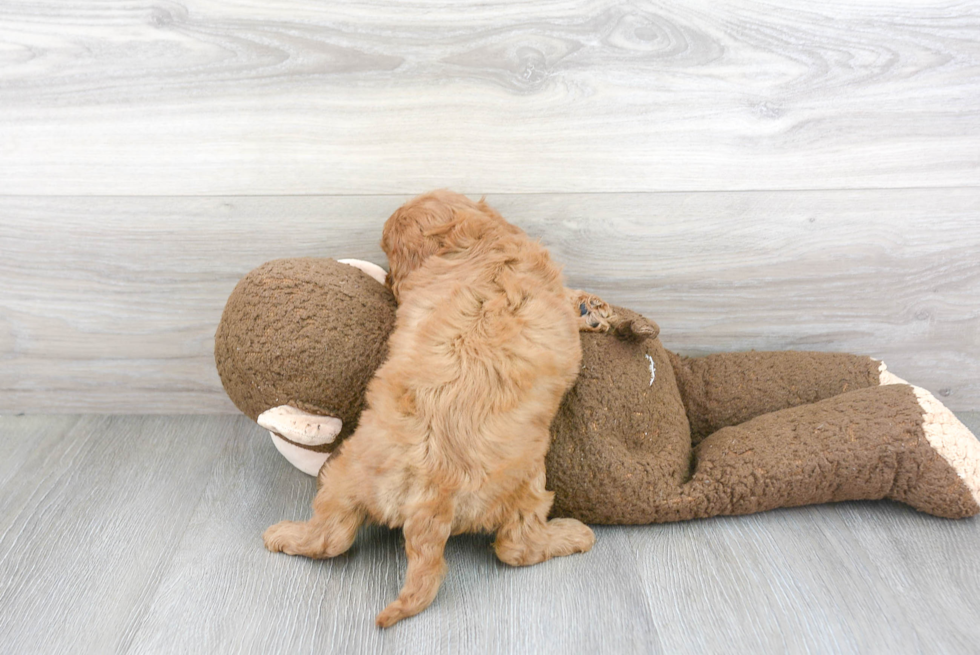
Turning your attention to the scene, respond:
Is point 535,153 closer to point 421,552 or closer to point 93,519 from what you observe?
point 421,552

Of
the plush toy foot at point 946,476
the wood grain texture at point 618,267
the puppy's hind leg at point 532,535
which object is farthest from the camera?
the wood grain texture at point 618,267

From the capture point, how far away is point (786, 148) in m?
1.60

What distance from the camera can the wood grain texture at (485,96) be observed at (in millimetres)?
1513

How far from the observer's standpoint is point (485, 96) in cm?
155

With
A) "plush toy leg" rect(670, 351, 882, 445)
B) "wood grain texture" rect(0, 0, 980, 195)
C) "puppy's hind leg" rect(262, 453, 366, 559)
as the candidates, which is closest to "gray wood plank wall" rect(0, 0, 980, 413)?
"wood grain texture" rect(0, 0, 980, 195)

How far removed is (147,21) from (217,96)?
210 millimetres

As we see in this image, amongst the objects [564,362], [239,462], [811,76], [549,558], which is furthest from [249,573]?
[811,76]

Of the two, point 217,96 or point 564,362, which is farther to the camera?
point 217,96

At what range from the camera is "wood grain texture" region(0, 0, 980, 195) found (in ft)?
4.96

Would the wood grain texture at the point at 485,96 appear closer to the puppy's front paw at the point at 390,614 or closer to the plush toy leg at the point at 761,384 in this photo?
the plush toy leg at the point at 761,384

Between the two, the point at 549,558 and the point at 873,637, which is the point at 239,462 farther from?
the point at 873,637

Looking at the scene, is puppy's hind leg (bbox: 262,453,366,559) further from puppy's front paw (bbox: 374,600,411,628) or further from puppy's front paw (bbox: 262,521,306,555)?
puppy's front paw (bbox: 374,600,411,628)

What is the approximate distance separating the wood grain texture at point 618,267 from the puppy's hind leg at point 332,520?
2.06ft

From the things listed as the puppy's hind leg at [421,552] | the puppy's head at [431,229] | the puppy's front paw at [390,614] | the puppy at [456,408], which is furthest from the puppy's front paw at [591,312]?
the puppy's front paw at [390,614]
